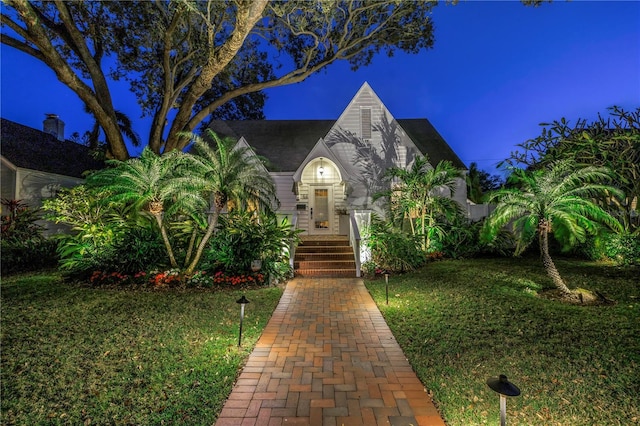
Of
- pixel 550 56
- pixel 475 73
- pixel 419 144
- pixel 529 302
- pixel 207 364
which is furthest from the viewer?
pixel 475 73

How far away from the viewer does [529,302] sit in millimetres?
6469

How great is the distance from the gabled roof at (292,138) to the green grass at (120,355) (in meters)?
9.67

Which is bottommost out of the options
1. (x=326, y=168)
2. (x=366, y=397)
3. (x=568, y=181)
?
(x=366, y=397)

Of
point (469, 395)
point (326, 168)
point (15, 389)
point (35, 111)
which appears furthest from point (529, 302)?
point (35, 111)

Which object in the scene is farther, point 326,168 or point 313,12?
point 326,168

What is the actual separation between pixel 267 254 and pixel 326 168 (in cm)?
655

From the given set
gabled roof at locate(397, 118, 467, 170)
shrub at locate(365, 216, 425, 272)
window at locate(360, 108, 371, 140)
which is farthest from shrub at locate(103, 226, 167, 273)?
gabled roof at locate(397, 118, 467, 170)

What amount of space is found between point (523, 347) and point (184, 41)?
14.6 m

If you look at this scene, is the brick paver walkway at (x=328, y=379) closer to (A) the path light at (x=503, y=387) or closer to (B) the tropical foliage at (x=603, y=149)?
(A) the path light at (x=503, y=387)

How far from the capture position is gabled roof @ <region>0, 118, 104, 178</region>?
520 inches

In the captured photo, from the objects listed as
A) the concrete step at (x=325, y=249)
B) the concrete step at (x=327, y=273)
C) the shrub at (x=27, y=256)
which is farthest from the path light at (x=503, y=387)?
the shrub at (x=27, y=256)

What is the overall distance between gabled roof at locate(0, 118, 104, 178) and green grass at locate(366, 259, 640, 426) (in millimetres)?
15619

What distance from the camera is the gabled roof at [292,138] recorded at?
15.6 meters

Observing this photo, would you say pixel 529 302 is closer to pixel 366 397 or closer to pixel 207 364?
pixel 366 397
